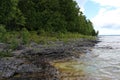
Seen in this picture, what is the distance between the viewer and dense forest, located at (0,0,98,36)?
2212 inches

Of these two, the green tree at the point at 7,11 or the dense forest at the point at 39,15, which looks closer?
the green tree at the point at 7,11

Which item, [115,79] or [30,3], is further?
[30,3]

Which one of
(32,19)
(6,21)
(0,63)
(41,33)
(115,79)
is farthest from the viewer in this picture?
(32,19)

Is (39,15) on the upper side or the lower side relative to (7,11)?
lower

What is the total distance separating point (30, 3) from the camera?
69.2 m

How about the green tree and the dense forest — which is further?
the dense forest

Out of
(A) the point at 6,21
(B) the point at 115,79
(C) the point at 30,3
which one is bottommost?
(B) the point at 115,79

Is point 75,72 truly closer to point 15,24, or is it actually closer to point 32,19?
point 15,24

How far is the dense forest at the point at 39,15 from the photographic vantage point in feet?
184

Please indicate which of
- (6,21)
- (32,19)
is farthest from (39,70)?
(32,19)

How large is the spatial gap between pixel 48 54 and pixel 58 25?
43.0 metres

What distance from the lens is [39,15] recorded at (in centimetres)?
6825

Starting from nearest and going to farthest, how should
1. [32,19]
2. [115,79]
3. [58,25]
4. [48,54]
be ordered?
[115,79], [48,54], [32,19], [58,25]

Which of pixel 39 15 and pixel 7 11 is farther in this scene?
pixel 39 15
